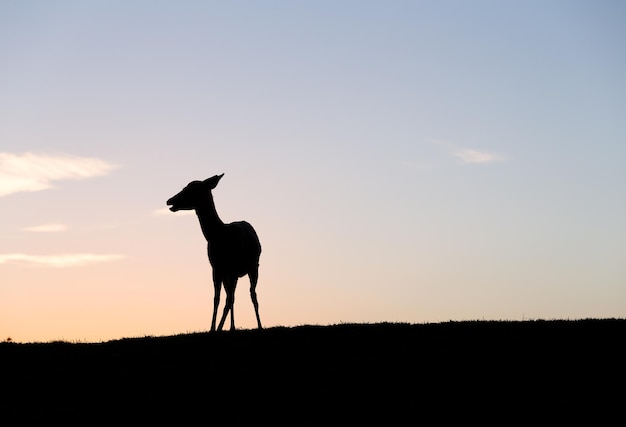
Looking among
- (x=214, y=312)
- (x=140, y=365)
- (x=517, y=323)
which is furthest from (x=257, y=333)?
(x=517, y=323)

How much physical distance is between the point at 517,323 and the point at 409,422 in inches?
409

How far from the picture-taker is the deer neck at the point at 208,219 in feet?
82.4

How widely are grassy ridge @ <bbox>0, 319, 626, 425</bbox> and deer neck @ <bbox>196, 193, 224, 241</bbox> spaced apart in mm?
3189

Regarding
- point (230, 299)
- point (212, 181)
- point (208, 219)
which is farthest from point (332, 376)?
point (212, 181)

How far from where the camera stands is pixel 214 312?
24.6 meters

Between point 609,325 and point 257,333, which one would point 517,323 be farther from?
point 257,333

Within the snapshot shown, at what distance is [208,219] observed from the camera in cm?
2512

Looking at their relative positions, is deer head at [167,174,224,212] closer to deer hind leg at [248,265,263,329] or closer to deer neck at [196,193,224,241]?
deer neck at [196,193,224,241]

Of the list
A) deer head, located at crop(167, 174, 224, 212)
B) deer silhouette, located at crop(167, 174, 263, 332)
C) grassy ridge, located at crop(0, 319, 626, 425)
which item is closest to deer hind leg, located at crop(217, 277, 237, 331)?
deer silhouette, located at crop(167, 174, 263, 332)

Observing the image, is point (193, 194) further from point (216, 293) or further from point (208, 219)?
point (216, 293)

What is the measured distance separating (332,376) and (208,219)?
27.2 ft

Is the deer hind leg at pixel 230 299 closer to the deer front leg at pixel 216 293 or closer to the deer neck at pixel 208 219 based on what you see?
the deer front leg at pixel 216 293

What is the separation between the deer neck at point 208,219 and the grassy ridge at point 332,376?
10.5 ft

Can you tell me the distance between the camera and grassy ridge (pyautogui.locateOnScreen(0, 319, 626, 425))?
640 inches
